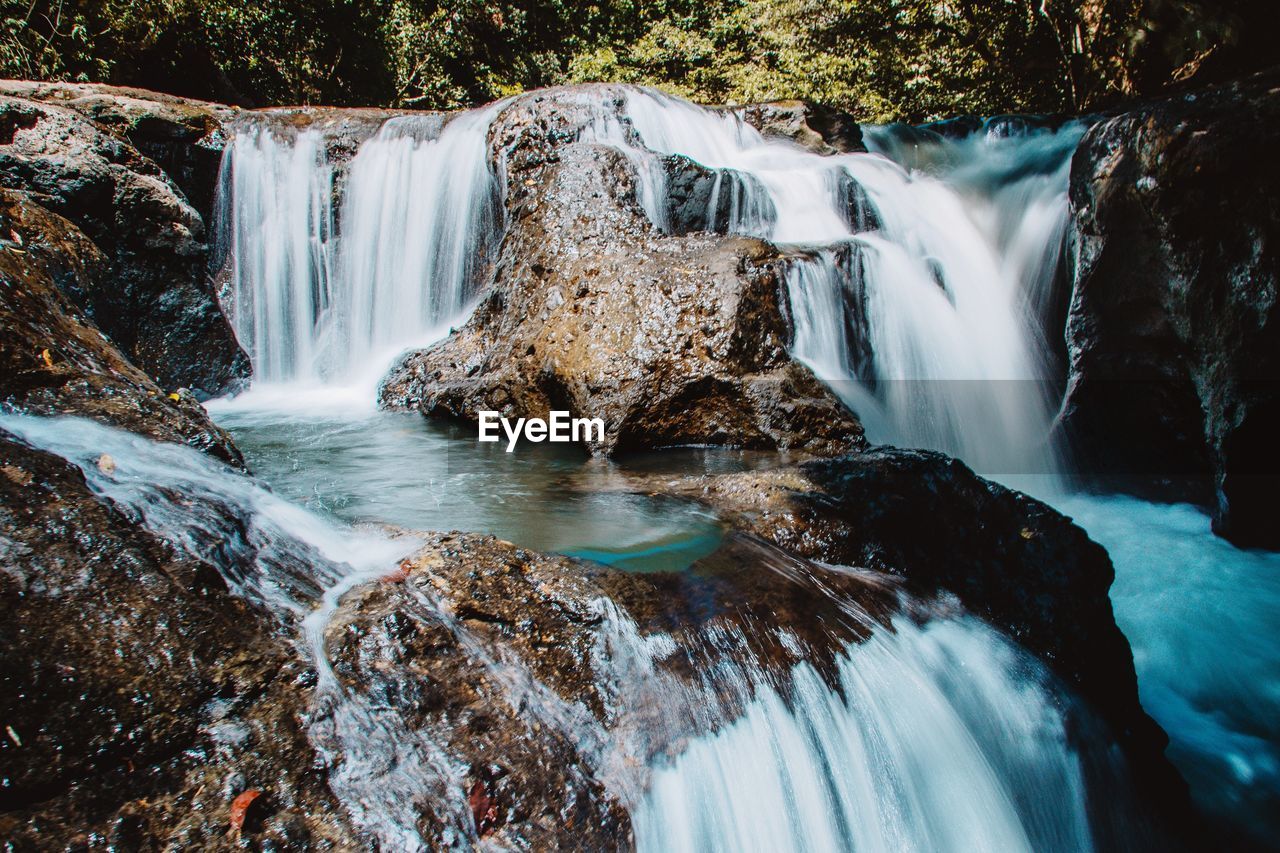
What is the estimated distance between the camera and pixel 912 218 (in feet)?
27.5

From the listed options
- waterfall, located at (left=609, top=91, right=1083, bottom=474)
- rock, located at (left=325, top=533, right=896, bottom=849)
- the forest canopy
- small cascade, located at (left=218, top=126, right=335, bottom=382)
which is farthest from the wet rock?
the forest canopy

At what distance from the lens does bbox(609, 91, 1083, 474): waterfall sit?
20.1 feet

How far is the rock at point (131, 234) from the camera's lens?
22.1 ft

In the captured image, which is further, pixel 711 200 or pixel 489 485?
pixel 711 200

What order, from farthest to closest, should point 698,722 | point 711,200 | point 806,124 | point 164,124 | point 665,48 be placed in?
point 665,48
point 806,124
point 164,124
point 711,200
point 698,722

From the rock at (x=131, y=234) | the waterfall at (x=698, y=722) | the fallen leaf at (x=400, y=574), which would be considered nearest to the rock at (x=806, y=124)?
the rock at (x=131, y=234)

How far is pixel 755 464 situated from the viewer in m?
4.57

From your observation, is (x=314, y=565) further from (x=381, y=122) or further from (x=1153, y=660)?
(x=381, y=122)

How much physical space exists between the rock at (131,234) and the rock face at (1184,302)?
26.7ft

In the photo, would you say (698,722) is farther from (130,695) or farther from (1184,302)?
(1184,302)

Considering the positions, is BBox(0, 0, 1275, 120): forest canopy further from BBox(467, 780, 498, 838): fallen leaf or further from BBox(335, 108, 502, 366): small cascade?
BBox(467, 780, 498, 838): fallen leaf

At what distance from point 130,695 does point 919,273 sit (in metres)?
6.66

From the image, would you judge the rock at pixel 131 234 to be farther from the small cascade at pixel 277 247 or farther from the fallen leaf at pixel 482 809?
the fallen leaf at pixel 482 809

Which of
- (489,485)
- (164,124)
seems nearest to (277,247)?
(164,124)
